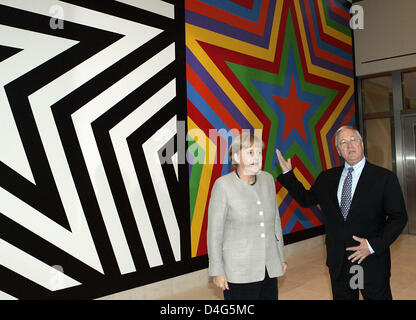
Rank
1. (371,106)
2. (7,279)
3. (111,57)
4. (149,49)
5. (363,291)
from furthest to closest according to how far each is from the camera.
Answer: (371,106)
(149,49)
(111,57)
(7,279)
(363,291)

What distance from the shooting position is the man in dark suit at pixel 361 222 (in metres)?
1.83

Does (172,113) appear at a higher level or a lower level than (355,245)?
higher

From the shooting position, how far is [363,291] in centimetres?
187

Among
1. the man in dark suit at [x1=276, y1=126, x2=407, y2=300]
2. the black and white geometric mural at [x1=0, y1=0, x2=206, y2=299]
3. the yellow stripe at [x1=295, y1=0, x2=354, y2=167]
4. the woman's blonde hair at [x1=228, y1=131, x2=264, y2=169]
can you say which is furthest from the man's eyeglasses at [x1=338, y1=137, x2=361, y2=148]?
the yellow stripe at [x1=295, y1=0, x2=354, y2=167]

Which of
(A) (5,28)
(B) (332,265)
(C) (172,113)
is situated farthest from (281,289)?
(A) (5,28)

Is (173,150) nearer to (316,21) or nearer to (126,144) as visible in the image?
(126,144)

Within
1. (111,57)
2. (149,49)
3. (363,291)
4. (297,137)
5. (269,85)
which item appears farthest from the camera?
(297,137)

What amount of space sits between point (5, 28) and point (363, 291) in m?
2.96

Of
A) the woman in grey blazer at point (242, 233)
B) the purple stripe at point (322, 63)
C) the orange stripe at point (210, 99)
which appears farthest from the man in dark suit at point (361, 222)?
the purple stripe at point (322, 63)

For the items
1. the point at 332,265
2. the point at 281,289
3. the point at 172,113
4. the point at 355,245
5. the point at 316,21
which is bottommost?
the point at 281,289

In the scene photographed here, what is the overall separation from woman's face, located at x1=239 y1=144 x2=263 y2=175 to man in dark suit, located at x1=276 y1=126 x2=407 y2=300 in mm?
559

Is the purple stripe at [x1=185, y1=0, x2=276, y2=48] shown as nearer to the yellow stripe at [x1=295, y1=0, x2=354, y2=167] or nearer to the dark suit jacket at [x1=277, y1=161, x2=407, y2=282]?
the yellow stripe at [x1=295, y1=0, x2=354, y2=167]

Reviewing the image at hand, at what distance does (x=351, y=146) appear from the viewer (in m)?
1.95
